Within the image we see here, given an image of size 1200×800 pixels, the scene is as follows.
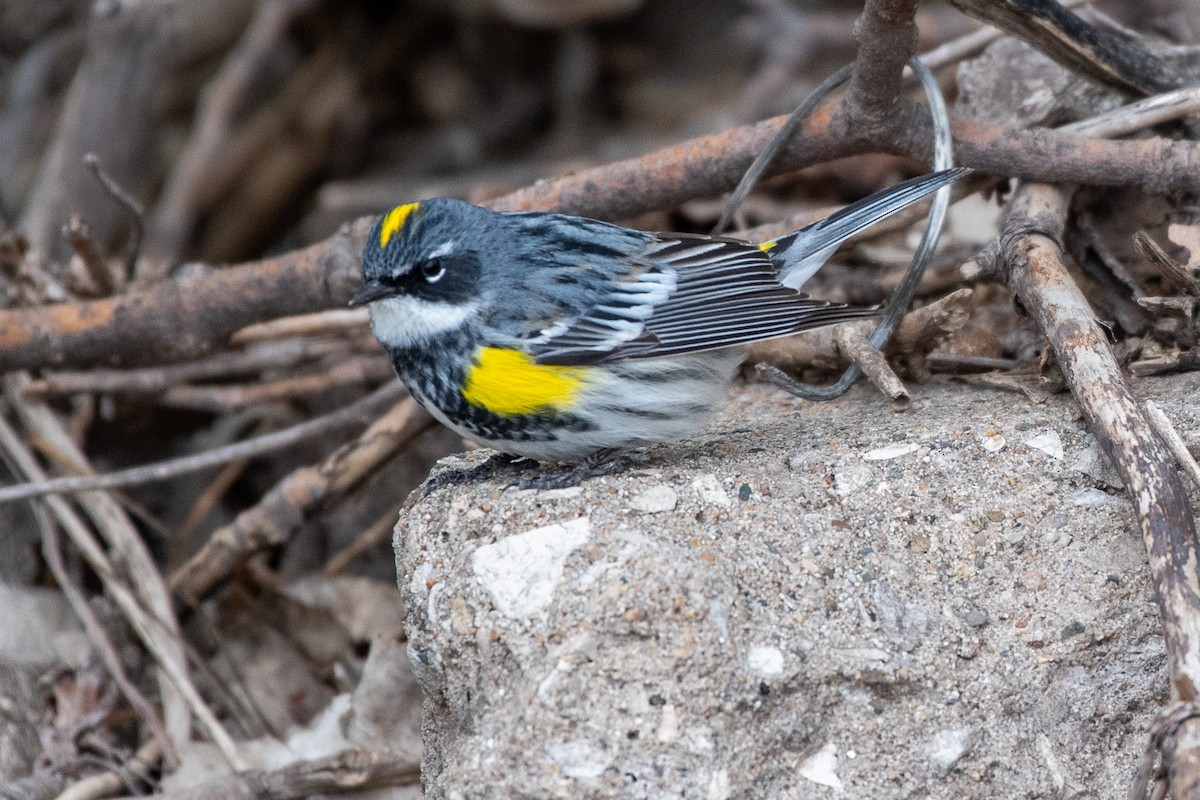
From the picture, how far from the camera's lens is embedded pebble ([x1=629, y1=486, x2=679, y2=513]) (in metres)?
2.90

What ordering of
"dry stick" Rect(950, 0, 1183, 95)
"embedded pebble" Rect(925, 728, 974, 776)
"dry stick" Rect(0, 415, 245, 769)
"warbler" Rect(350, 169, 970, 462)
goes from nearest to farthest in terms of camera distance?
"embedded pebble" Rect(925, 728, 974, 776) → "warbler" Rect(350, 169, 970, 462) → "dry stick" Rect(950, 0, 1183, 95) → "dry stick" Rect(0, 415, 245, 769)

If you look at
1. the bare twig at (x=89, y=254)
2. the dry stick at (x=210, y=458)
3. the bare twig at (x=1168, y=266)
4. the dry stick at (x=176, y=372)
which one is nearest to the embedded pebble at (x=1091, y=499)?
the bare twig at (x=1168, y=266)

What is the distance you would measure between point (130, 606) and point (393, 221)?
158 centimetres

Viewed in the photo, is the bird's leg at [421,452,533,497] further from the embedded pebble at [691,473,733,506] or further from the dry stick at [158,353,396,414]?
the dry stick at [158,353,396,414]

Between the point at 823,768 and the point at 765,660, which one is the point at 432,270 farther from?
the point at 823,768

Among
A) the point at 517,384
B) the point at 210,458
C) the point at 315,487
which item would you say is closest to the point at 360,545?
the point at 315,487

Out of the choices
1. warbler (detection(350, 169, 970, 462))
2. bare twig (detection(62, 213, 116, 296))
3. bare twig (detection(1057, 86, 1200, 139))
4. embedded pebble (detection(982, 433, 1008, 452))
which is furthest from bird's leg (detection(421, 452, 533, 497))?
bare twig (detection(1057, 86, 1200, 139))

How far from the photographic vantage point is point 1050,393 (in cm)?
335

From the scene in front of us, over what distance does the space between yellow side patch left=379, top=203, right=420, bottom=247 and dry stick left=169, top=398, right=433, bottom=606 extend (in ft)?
2.67

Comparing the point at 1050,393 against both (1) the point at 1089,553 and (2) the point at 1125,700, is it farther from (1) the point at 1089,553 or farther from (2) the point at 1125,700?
(2) the point at 1125,700

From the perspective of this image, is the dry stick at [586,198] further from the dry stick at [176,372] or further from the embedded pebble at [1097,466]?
the embedded pebble at [1097,466]

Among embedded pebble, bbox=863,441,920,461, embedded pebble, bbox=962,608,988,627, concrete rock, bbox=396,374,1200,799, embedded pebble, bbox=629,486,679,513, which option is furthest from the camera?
embedded pebble, bbox=863,441,920,461

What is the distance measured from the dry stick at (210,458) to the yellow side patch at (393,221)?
888 mm

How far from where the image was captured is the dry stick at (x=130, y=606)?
12.4 ft
